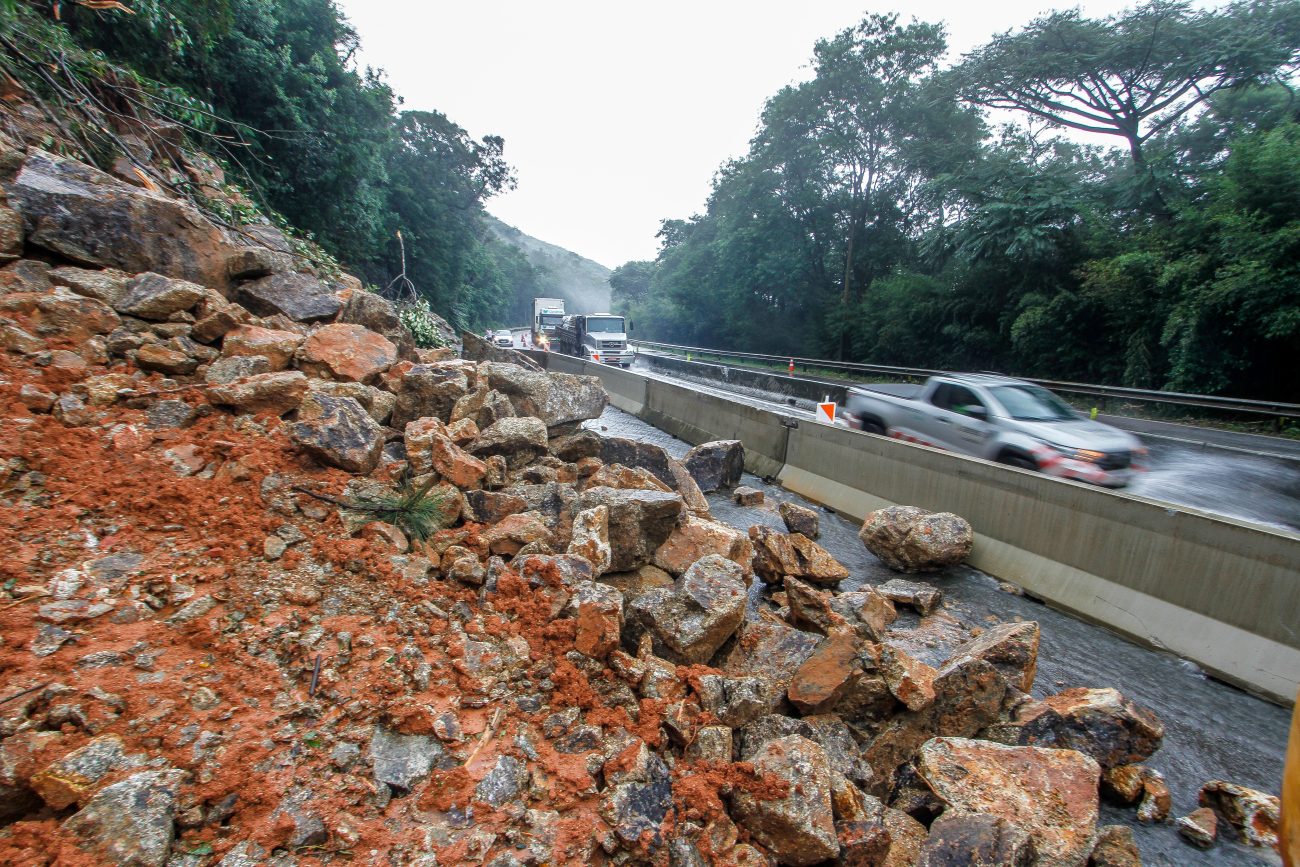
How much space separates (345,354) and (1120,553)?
8.25 m

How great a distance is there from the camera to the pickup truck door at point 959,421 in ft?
32.2

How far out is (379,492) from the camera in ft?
17.2

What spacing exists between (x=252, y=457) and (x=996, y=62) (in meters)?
33.0

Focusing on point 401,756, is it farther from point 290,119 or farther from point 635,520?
point 290,119

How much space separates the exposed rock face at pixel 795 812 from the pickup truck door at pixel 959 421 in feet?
26.0

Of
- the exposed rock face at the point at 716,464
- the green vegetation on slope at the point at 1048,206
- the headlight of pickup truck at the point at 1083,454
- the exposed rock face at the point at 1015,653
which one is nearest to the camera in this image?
the exposed rock face at the point at 1015,653

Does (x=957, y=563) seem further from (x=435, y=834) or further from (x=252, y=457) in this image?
(x=252, y=457)

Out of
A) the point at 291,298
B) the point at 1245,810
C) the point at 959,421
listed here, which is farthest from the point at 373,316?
the point at 1245,810

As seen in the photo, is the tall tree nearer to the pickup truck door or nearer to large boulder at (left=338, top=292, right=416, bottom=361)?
the pickup truck door

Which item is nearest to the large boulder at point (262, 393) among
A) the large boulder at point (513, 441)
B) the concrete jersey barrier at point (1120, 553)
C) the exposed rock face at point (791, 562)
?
the large boulder at point (513, 441)

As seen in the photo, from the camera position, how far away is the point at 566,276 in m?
167

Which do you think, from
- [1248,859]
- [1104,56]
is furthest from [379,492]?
[1104,56]

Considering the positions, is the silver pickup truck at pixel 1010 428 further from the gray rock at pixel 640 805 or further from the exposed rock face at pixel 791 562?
the gray rock at pixel 640 805

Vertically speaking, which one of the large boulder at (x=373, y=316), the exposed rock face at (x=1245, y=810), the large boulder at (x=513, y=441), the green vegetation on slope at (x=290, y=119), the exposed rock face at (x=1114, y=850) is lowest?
the exposed rock face at (x=1245, y=810)
